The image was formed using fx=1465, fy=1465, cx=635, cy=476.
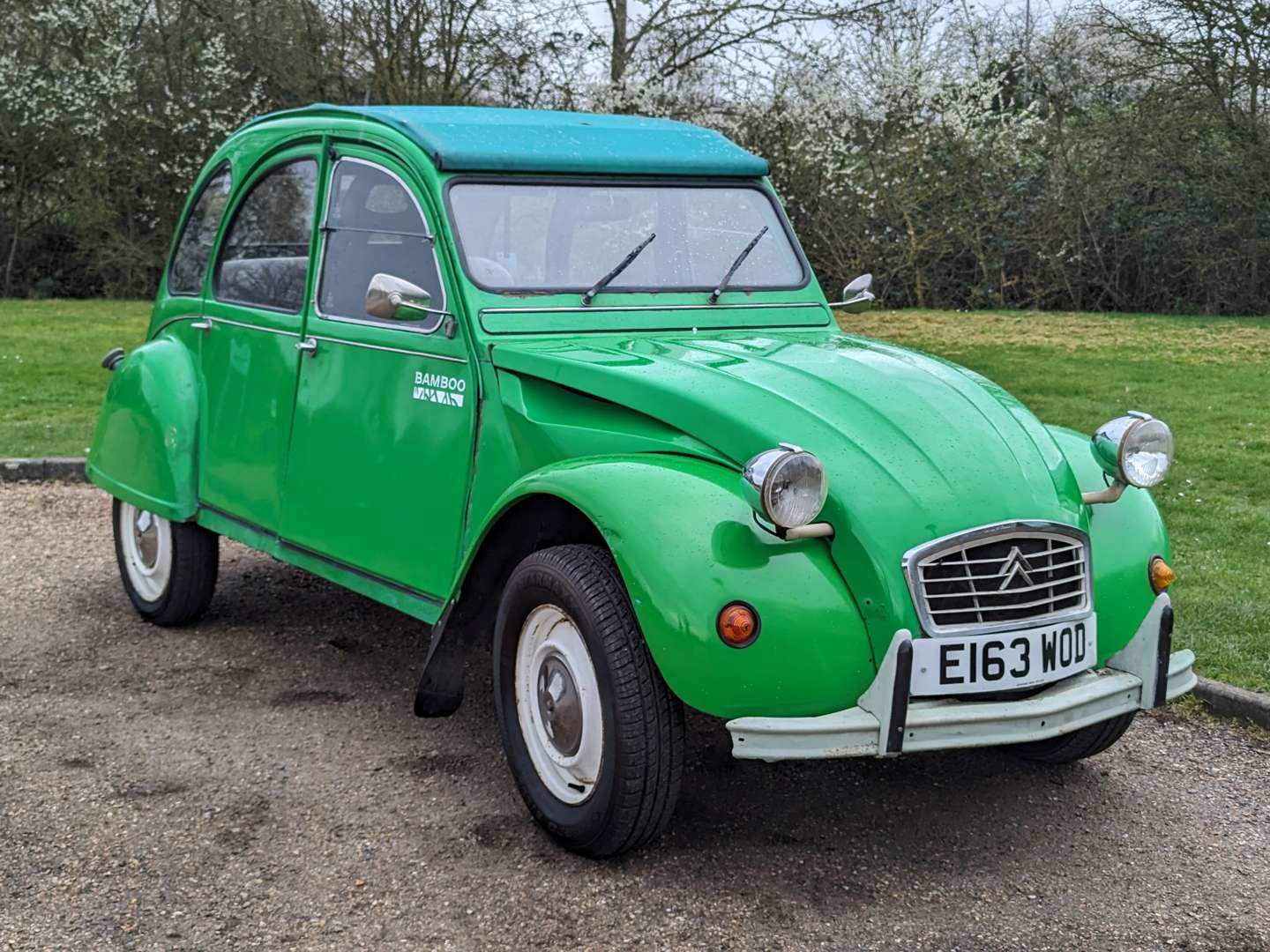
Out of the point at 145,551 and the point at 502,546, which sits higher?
the point at 502,546

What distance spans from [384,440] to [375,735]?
0.97 meters

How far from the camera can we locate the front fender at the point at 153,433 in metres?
5.67

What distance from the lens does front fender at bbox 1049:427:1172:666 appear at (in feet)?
12.7

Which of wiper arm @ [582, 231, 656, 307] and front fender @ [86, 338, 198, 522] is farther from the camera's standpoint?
front fender @ [86, 338, 198, 522]

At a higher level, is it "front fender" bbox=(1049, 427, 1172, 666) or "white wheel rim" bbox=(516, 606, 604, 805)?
"front fender" bbox=(1049, 427, 1172, 666)

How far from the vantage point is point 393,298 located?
432cm

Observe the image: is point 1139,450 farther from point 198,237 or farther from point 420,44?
point 420,44

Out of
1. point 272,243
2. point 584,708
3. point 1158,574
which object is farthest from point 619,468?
point 272,243

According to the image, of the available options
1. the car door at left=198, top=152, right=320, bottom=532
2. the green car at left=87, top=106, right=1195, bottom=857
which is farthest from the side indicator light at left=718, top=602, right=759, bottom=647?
the car door at left=198, top=152, right=320, bottom=532

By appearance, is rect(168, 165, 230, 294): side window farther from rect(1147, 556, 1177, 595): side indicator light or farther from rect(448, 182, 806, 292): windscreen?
rect(1147, 556, 1177, 595): side indicator light

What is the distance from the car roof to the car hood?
0.72 m

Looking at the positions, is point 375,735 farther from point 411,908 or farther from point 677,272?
point 677,272

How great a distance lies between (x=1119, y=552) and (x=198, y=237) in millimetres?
3925

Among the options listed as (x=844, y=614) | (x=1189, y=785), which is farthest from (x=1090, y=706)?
(x=1189, y=785)
